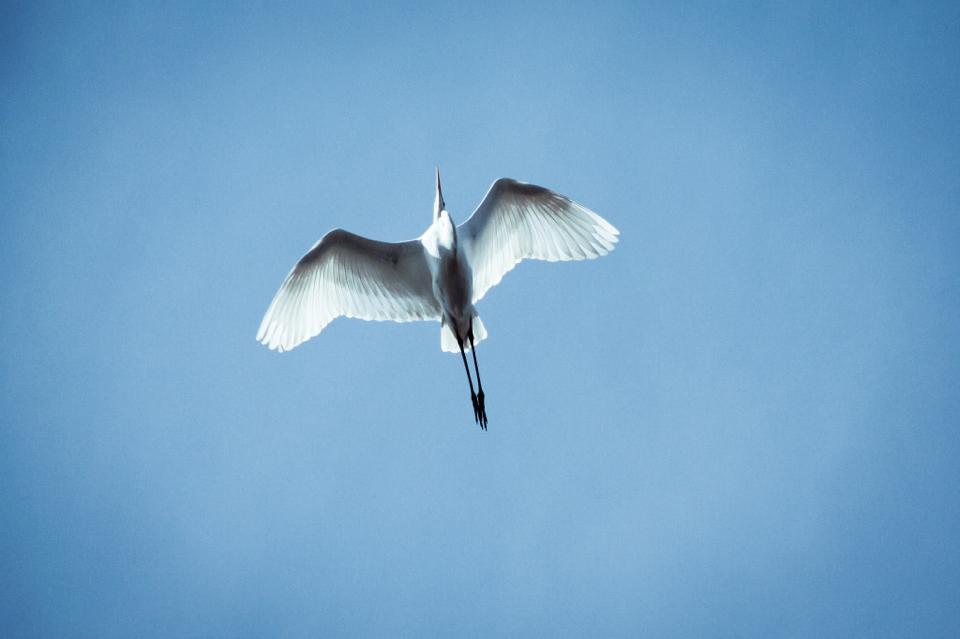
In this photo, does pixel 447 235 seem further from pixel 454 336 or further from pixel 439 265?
pixel 454 336

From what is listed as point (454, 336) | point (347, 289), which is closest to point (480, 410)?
Result: point (454, 336)

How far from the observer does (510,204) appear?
5801 millimetres

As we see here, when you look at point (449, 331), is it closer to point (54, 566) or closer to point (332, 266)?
point (332, 266)

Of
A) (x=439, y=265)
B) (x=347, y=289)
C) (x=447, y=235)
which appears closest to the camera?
(x=447, y=235)

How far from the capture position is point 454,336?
6.05 meters

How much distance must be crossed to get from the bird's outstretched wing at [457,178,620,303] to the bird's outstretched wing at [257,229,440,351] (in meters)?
0.41

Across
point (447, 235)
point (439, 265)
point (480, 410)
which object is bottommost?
point (480, 410)

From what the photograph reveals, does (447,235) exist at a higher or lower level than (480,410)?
higher

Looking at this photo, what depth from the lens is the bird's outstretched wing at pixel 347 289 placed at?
19.2 feet

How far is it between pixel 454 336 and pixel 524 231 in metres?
0.96

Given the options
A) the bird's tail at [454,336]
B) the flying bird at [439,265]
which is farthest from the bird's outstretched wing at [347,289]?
the bird's tail at [454,336]

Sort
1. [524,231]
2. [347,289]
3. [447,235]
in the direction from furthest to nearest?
[347,289]
[524,231]
[447,235]

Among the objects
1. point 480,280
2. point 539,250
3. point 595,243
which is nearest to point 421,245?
point 480,280

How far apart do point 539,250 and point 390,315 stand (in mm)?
1266
